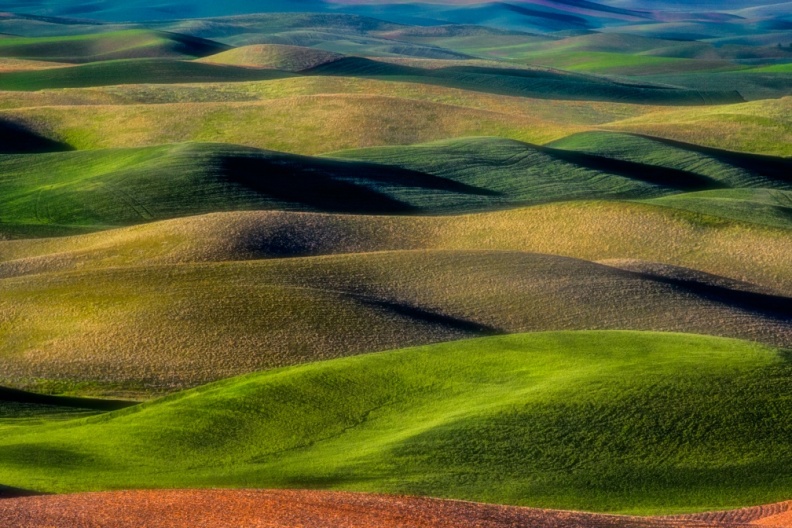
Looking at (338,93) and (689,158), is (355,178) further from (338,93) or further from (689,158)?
(338,93)

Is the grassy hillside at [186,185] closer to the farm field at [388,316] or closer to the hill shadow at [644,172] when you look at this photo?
the farm field at [388,316]

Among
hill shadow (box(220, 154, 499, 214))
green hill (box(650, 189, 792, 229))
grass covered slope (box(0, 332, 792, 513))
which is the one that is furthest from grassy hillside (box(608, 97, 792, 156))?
grass covered slope (box(0, 332, 792, 513))

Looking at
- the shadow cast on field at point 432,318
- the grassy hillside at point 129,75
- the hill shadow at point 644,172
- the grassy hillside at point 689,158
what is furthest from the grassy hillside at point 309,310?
the grassy hillside at point 129,75

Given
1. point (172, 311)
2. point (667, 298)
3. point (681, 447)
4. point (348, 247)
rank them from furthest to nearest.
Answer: point (348, 247)
point (667, 298)
point (172, 311)
point (681, 447)

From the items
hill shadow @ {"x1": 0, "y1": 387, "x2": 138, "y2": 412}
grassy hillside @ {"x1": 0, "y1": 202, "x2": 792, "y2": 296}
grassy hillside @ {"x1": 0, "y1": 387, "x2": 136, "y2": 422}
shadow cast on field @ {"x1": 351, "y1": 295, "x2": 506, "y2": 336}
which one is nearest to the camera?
grassy hillside @ {"x1": 0, "y1": 387, "x2": 136, "y2": 422}

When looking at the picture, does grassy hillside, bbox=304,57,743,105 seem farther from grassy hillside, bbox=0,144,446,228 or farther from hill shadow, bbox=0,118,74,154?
grassy hillside, bbox=0,144,446,228

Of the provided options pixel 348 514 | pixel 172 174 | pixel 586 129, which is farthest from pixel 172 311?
pixel 586 129

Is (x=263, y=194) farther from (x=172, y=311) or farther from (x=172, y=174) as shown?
(x=172, y=311)
